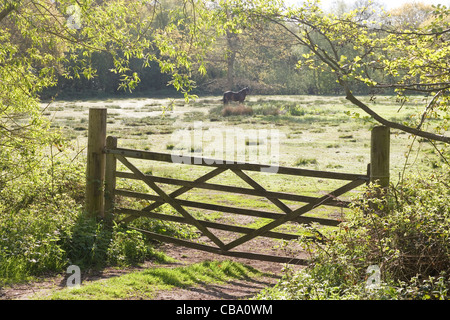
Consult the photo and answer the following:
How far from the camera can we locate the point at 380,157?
610 centimetres

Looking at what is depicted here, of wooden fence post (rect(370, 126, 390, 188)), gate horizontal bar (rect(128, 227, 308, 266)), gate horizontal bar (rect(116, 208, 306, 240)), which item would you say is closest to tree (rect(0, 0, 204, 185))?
gate horizontal bar (rect(116, 208, 306, 240))

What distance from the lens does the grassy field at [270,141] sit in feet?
40.6

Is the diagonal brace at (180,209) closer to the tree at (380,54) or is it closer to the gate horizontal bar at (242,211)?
the gate horizontal bar at (242,211)

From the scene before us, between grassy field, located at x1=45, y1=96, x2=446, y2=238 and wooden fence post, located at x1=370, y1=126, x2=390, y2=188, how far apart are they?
1.94 feet

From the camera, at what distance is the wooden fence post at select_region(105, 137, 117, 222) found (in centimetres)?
778

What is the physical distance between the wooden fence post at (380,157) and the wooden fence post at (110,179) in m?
3.83

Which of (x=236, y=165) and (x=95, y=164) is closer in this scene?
(x=236, y=165)

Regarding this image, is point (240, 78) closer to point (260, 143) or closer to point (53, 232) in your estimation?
point (260, 143)

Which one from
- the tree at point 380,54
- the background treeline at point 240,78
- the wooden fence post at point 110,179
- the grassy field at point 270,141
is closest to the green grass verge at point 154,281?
the wooden fence post at point 110,179

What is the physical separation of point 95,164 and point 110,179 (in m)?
0.34

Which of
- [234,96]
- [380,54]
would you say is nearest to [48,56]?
[380,54]

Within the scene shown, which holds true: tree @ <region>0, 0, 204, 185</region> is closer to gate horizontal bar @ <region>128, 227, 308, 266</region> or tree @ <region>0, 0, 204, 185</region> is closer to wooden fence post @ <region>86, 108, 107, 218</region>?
wooden fence post @ <region>86, 108, 107, 218</region>

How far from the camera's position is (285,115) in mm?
29766
